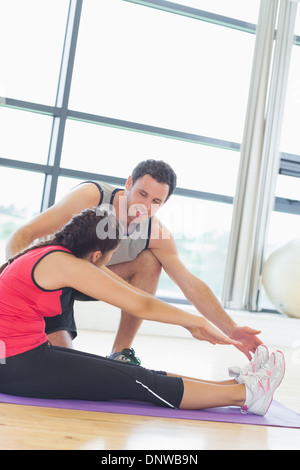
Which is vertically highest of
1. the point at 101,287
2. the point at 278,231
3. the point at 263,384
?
the point at 278,231

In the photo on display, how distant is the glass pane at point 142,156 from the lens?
4.01m

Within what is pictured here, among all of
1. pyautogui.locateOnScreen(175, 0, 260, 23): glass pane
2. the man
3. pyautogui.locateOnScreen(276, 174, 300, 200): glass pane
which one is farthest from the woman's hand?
pyautogui.locateOnScreen(175, 0, 260, 23): glass pane

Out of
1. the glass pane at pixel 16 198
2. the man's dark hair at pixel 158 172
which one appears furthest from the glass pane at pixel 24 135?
the man's dark hair at pixel 158 172

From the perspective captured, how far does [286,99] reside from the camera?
440 centimetres

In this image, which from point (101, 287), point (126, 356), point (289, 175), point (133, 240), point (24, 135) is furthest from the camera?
point (289, 175)

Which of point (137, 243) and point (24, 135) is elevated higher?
point (24, 135)

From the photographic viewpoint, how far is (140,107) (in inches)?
164

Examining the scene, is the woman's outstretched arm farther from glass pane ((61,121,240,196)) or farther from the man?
glass pane ((61,121,240,196))

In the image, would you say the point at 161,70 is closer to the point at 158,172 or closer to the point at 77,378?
the point at 158,172

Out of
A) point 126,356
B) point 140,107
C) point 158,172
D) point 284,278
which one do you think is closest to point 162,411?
point 126,356

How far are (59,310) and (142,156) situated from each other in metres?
2.70

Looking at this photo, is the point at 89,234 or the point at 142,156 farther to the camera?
the point at 142,156
